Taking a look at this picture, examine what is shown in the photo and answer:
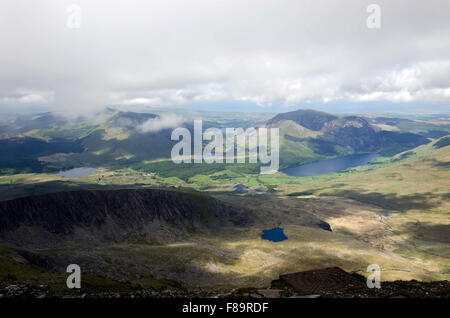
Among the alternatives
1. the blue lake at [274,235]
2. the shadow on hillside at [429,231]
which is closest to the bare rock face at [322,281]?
the blue lake at [274,235]

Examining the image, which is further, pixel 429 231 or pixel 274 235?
pixel 429 231

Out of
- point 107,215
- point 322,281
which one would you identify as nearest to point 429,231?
point 322,281

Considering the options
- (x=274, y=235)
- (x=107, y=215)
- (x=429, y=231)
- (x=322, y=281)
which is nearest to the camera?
(x=322, y=281)

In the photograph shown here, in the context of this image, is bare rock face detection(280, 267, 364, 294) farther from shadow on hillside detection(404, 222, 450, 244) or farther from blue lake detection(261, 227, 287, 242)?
shadow on hillside detection(404, 222, 450, 244)

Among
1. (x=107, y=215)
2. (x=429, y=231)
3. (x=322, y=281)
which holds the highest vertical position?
(x=107, y=215)

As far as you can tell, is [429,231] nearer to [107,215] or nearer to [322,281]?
[322,281]

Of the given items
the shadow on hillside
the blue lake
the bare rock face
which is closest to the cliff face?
the blue lake
